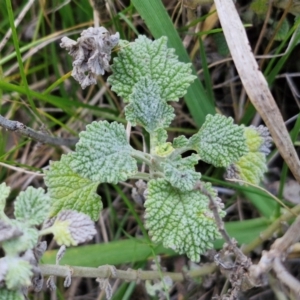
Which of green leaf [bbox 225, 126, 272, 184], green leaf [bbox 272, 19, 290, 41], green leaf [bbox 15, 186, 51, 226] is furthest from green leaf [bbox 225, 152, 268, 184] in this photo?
green leaf [bbox 15, 186, 51, 226]

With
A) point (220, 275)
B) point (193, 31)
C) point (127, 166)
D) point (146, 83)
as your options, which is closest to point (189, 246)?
point (127, 166)

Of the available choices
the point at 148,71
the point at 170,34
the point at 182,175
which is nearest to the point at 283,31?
the point at 170,34

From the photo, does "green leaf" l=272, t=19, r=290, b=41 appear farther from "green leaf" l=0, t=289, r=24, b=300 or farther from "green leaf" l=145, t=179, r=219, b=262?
"green leaf" l=0, t=289, r=24, b=300

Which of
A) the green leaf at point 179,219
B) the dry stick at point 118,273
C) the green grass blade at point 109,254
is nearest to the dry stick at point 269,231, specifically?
the dry stick at point 118,273

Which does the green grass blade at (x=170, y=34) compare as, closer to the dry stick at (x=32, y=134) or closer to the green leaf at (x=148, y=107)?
the green leaf at (x=148, y=107)

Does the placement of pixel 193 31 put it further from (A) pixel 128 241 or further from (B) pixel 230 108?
(A) pixel 128 241

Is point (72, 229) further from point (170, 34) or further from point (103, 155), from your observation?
point (170, 34)
